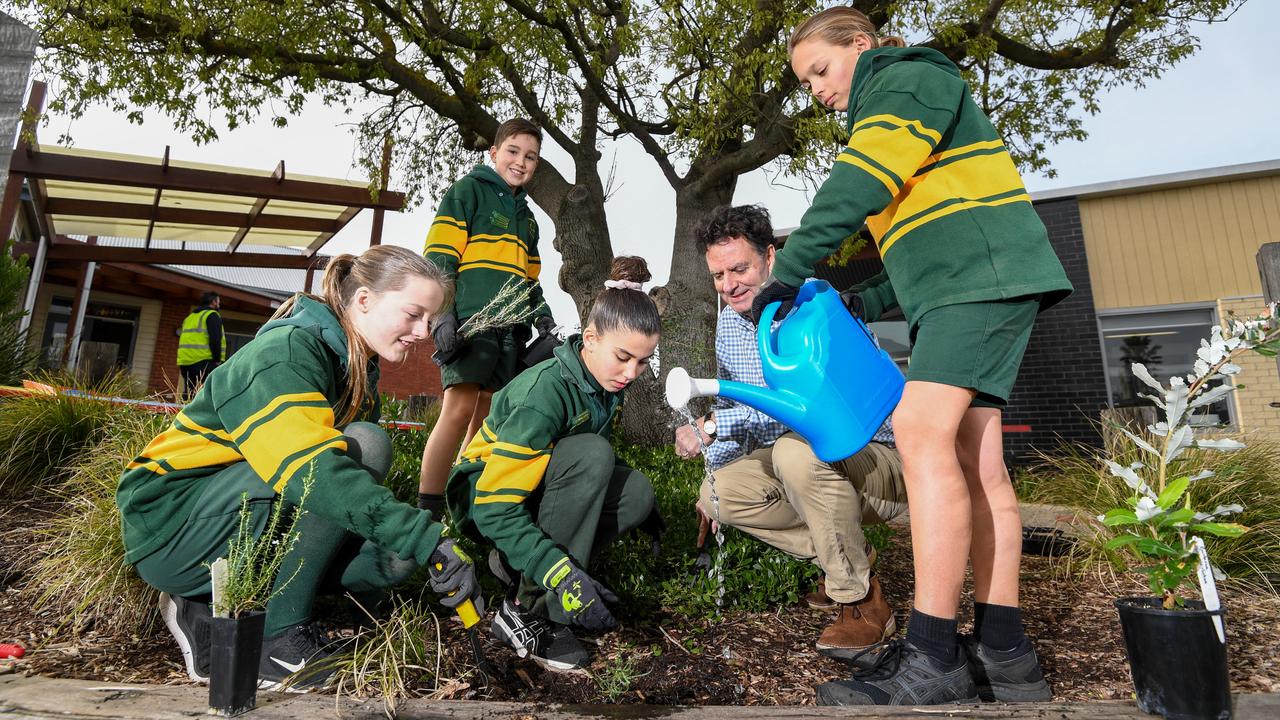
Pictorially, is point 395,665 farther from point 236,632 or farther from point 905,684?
point 905,684

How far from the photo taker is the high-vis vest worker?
8.89 meters

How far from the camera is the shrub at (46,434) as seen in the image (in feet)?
12.5

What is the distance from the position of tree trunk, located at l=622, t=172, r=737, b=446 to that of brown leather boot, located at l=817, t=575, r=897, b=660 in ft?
11.4

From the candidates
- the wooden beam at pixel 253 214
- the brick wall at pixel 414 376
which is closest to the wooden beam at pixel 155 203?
the wooden beam at pixel 253 214

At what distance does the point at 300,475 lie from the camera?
160 centimetres

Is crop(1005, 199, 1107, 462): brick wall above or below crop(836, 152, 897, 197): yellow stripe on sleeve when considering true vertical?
above

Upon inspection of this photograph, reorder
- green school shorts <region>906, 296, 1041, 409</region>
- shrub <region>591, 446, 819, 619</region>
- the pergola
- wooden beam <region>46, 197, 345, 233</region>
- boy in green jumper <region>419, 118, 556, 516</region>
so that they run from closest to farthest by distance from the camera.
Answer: green school shorts <region>906, 296, 1041, 409</region>
shrub <region>591, 446, 819, 619</region>
boy in green jumper <region>419, 118, 556, 516</region>
the pergola
wooden beam <region>46, 197, 345, 233</region>

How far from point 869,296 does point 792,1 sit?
13.6 ft

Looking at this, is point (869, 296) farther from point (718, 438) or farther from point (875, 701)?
point (875, 701)

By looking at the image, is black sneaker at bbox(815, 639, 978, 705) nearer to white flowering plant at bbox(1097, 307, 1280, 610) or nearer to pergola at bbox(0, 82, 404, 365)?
white flowering plant at bbox(1097, 307, 1280, 610)

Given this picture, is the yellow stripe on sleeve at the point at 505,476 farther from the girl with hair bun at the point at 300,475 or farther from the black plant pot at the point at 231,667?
the black plant pot at the point at 231,667

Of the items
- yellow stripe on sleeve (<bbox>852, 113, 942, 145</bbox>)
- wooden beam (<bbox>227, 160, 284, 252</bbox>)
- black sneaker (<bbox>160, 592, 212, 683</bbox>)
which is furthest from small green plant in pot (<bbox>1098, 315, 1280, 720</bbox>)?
wooden beam (<bbox>227, 160, 284, 252</bbox>)

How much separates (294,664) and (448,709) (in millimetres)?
482

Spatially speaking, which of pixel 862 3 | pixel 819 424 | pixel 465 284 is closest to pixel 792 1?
pixel 862 3
